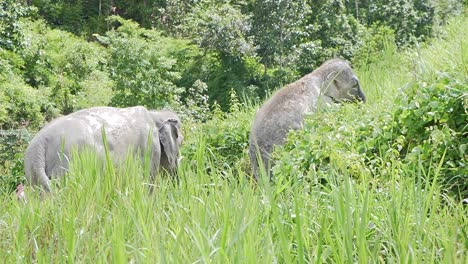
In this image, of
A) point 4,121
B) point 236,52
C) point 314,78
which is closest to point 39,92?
point 4,121

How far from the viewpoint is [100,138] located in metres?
5.92

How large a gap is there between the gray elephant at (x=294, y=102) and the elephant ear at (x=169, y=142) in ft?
2.33

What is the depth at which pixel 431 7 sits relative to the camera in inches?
600

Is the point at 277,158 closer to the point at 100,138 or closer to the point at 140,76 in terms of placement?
the point at 100,138

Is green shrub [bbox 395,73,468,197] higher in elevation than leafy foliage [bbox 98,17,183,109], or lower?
higher

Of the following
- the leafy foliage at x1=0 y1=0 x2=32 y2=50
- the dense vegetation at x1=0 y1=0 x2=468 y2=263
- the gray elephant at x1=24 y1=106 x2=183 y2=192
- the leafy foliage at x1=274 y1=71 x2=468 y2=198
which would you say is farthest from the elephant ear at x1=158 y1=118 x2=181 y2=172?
the leafy foliage at x1=0 y1=0 x2=32 y2=50

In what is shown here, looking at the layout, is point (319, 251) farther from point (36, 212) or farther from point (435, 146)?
point (435, 146)

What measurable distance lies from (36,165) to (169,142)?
141 centimetres

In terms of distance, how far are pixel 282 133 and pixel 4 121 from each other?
8.45 m

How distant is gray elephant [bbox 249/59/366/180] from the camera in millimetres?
6492

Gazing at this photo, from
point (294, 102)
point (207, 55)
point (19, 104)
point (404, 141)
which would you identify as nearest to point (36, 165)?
point (294, 102)

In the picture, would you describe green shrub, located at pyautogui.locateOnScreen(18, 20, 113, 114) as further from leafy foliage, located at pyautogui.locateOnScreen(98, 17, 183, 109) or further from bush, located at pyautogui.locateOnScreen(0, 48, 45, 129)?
leafy foliage, located at pyautogui.locateOnScreen(98, 17, 183, 109)

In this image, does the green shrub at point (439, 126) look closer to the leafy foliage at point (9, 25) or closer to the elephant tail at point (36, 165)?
the elephant tail at point (36, 165)

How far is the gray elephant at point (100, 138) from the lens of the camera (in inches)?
225
